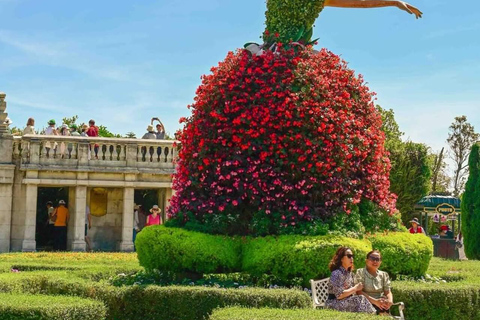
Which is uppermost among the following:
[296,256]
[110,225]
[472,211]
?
[472,211]

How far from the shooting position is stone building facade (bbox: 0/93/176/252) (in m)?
20.5

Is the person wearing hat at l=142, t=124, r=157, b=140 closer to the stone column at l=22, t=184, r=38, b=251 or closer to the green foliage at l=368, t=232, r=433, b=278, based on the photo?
the stone column at l=22, t=184, r=38, b=251

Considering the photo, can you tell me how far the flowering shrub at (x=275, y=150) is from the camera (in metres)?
10.2

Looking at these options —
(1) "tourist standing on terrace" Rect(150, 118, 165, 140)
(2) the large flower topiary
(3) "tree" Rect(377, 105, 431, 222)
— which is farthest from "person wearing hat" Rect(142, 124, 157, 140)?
(3) "tree" Rect(377, 105, 431, 222)

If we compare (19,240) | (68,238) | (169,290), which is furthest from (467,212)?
(169,290)

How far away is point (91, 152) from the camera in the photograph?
2106 centimetres

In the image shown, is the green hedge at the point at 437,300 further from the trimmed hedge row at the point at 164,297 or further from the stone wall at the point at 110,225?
the stone wall at the point at 110,225

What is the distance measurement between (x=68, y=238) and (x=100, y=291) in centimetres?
1274

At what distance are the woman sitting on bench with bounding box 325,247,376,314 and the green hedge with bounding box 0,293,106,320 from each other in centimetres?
286

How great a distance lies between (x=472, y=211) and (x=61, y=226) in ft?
45.9

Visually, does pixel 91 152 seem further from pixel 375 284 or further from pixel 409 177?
pixel 409 177

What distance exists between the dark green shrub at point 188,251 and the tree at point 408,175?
28519mm

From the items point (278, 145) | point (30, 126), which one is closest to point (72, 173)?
point (30, 126)

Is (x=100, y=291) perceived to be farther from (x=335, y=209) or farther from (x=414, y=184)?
(x=414, y=184)
